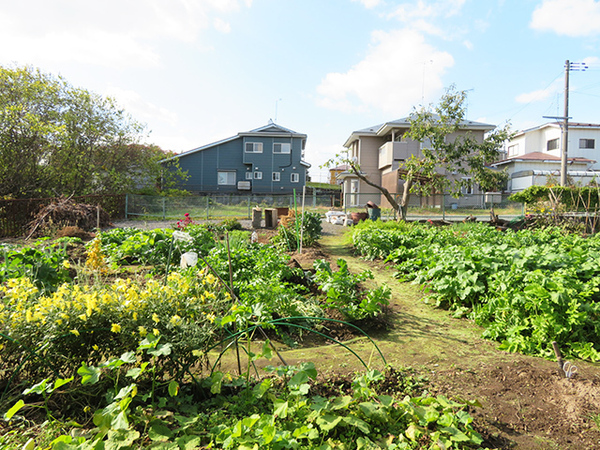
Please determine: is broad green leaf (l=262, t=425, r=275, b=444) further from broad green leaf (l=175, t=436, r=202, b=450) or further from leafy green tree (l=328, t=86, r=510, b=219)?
leafy green tree (l=328, t=86, r=510, b=219)

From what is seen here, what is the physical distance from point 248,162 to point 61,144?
14.6 meters

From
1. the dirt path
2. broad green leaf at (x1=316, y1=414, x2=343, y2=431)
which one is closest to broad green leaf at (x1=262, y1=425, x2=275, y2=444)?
broad green leaf at (x1=316, y1=414, x2=343, y2=431)

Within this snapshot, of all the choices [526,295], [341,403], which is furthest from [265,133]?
[341,403]

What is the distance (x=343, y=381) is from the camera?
8.52 feet

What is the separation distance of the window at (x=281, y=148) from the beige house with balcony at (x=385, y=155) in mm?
5034

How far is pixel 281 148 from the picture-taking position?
96.6 feet

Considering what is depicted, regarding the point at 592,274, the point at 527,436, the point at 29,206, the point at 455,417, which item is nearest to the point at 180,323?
the point at 455,417

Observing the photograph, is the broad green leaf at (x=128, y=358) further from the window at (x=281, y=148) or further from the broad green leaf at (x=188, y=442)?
the window at (x=281, y=148)

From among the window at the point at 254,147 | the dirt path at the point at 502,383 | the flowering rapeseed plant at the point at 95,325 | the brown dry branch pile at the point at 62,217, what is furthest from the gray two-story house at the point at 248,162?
the flowering rapeseed plant at the point at 95,325

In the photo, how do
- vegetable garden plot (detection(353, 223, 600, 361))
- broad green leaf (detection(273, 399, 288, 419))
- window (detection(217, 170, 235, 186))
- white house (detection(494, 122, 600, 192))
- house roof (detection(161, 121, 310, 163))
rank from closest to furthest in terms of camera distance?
broad green leaf (detection(273, 399, 288, 419)) < vegetable garden plot (detection(353, 223, 600, 361)) < house roof (detection(161, 121, 310, 163)) < window (detection(217, 170, 235, 186)) < white house (detection(494, 122, 600, 192))

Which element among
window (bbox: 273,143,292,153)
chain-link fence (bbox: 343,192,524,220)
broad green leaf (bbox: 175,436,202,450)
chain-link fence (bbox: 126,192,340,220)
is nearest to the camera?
broad green leaf (bbox: 175,436,202,450)

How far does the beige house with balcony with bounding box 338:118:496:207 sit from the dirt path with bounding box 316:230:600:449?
18184 mm

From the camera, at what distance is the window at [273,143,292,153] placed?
2938cm

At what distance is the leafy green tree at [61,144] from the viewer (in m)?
14.3
